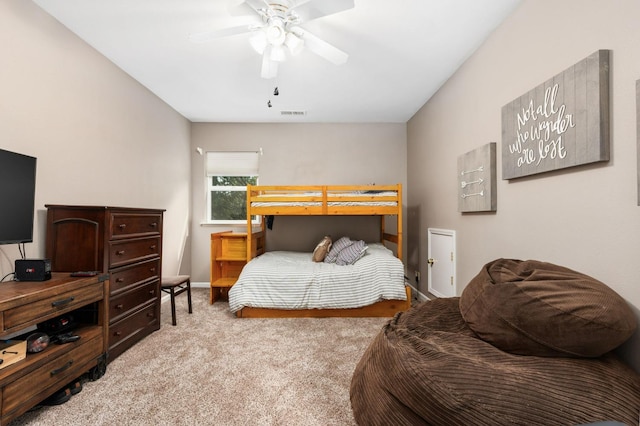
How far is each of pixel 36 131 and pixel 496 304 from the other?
2.92m

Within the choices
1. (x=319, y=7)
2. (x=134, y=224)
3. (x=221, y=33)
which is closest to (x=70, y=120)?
(x=134, y=224)

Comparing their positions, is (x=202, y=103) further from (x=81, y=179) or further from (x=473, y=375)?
(x=473, y=375)

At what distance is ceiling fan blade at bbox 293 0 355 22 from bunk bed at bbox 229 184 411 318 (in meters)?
1.94

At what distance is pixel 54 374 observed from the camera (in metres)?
1.67

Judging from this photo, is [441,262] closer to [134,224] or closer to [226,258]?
[226,258]

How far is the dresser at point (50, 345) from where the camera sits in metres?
1.44

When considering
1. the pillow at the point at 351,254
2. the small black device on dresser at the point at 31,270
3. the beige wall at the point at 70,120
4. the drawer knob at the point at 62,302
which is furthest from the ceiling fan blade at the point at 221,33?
the pillow at the point at 351,254

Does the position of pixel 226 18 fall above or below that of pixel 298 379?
above

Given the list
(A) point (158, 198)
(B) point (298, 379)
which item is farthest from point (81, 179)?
(B) point (298, 379)

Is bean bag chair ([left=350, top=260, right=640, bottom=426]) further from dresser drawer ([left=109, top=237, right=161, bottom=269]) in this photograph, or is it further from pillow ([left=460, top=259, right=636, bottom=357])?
dresser drawer ([left=109, top=237, right=161, bottom=269])

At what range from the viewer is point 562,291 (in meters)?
1.23

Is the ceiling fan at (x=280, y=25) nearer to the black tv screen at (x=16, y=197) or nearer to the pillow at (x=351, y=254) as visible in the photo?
the black tv screen at (x=16, y=197)

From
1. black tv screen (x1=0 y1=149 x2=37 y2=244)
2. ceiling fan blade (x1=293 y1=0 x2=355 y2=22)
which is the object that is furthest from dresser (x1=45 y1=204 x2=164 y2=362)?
ceiling fan blade (x1=293 y1=0 x2=355 y2=22)

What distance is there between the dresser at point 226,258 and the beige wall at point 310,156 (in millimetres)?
763
